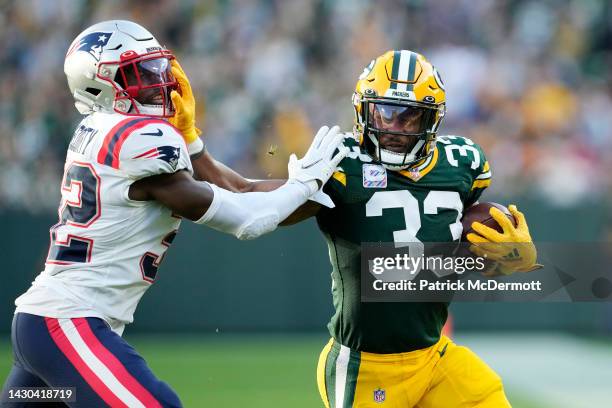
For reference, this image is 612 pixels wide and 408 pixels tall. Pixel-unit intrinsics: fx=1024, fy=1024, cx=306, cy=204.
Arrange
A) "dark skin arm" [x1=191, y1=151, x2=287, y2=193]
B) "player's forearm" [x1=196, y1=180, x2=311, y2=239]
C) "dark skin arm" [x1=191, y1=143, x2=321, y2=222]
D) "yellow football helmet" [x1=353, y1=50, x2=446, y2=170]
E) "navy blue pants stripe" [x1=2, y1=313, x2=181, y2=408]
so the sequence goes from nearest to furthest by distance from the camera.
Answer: "navy blue pants stripe" [x1=2, y1=313, x2=181, y2=408], "player's forearm" [x1=196, y1=180, x2=311, y2=239], "yellow football helmet" [x1=353, y1=50, x2=446, y2=170], "dark skin arm" [x1=191, y1=143, x2=321, y2=222], "dark skin arm" [x1=191, y1=151, x2=287, y2=193]

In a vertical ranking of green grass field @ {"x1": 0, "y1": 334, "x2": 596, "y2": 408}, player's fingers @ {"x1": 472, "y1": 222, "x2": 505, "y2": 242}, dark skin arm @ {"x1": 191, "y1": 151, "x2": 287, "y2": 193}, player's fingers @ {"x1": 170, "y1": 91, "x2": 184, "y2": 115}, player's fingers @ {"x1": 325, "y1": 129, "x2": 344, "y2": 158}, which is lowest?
green grass field @ {"x1": 0, "y1": 334, "x2": 596, "y2": 408}

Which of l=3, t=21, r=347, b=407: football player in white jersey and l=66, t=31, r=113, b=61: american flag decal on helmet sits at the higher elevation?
l=66, t=31, r=113, b=61: american flag decal on helmet

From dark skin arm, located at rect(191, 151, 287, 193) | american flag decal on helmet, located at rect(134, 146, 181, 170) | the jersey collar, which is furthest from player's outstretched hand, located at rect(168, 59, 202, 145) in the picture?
the jersey collar

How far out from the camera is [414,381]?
4570 mm

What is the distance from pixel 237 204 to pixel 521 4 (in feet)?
30.9

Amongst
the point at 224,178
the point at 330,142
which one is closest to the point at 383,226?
the point at 330,142

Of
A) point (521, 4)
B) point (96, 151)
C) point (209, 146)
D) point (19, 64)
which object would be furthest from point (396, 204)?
point (521, 4)

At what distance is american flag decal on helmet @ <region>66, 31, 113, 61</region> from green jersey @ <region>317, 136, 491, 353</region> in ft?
3.80

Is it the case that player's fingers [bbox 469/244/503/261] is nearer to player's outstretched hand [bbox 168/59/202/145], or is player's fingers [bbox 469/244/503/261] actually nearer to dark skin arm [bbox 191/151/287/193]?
dark skin arm [bbox 191/151/287/193]

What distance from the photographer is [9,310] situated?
32.5ft

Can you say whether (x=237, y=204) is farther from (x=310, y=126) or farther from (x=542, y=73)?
(x=542, y=73)

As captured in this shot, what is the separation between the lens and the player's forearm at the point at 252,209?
425cm

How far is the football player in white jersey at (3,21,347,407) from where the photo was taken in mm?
3979

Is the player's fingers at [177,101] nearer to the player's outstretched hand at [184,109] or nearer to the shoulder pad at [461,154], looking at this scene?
the player's outstretched hand at [184,109]
